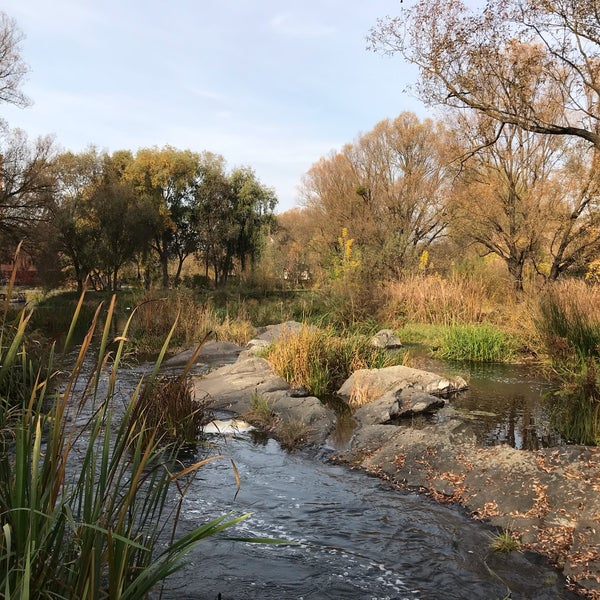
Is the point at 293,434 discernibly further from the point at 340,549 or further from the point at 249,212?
the point at 249,212

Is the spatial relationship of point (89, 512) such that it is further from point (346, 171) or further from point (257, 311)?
point (346, 171)

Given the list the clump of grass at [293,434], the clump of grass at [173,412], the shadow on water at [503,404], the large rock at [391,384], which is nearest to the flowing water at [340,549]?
the clump of grass at [173,412]

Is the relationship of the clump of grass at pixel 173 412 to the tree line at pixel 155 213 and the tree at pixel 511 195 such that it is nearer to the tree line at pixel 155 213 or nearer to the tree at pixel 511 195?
the tree at pixel 511 195

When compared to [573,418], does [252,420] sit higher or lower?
lower

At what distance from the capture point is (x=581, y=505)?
12.3ft

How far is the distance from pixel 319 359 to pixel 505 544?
480 centimetres

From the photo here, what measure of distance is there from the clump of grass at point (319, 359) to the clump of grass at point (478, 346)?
2.37 m

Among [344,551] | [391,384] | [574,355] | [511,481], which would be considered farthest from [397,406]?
[344,551]

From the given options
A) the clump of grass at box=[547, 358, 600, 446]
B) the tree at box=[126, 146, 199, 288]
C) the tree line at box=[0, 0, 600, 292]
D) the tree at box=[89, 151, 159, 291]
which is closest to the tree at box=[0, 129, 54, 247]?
the tree line at box=[0, 0, 600, 292]

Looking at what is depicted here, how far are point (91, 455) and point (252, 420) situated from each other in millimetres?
5092

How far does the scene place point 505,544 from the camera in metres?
3.59

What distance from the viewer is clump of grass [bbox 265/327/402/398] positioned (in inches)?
318

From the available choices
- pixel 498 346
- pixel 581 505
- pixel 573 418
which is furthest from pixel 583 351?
pixel 581 505

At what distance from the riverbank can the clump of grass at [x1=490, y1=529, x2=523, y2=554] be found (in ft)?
0.19
